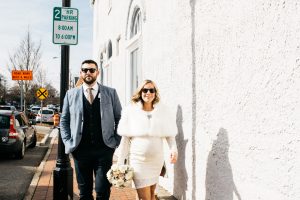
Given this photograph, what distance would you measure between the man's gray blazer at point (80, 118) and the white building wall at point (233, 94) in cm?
108

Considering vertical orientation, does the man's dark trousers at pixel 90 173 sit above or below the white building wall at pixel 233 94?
below

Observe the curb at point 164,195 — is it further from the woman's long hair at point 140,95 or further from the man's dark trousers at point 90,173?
the woman's long hair at point 140,95

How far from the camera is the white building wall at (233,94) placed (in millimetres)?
2951

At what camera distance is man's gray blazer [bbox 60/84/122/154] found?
169 inches

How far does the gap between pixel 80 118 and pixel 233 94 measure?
67.2 inches

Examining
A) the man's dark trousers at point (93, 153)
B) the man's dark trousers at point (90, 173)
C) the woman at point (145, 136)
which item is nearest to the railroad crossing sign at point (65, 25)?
the man's dark trousers at point (93, 153)

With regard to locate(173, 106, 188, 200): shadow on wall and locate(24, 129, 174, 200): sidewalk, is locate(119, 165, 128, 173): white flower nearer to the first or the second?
locate(173, 106, 188, 200): shadow on wall

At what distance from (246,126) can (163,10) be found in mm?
3301

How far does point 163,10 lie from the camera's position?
6.32 metres

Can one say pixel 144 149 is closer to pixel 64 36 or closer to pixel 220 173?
pixel 220 173

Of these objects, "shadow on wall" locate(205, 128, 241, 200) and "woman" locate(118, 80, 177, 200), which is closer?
"shadow on wall" locate(205, 128, 241, 200)

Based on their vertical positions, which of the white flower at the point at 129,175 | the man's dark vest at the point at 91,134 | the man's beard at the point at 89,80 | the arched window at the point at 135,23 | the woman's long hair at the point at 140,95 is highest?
the arched window at the point at 135,23

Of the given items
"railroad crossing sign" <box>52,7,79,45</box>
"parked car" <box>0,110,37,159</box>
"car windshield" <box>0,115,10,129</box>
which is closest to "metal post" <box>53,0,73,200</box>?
"railroad crossing sign" <box>52,7,79,45</box>

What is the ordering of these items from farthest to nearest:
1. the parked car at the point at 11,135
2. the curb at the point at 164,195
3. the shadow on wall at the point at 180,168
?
the parked car at the point at 11,135, the curb at the point at 164,195, the shadow on wall at the point at 180,168
